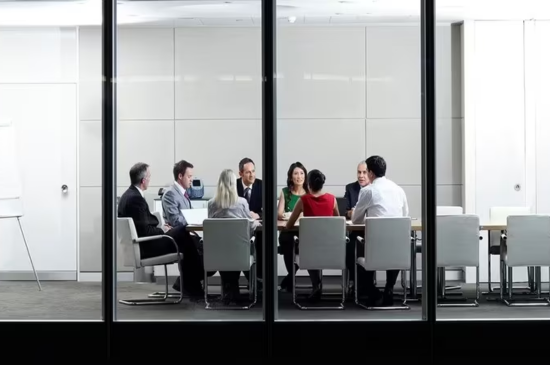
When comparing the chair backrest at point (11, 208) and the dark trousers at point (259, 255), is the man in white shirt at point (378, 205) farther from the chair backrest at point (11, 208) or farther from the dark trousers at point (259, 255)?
the chair backrest at point (11, 208)

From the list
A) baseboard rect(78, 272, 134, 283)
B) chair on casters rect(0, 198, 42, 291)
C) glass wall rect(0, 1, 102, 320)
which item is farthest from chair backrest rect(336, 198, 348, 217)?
chair on casters rect(0, 198, 42, 291)

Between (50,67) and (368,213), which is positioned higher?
(50,67)

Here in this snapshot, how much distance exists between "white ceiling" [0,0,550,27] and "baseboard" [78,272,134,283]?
2137 millimetres

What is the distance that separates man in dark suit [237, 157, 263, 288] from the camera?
25.0ft

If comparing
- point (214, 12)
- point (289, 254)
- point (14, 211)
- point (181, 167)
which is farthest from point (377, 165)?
point (14, 211)

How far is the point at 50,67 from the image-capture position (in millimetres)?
8359

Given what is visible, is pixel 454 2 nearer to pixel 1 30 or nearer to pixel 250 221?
pixel 250 221

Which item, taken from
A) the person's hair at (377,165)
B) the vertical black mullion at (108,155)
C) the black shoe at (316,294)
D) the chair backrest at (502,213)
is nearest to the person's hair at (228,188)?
the vertical black mullion at (108,155)

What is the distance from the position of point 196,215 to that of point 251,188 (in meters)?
0.60

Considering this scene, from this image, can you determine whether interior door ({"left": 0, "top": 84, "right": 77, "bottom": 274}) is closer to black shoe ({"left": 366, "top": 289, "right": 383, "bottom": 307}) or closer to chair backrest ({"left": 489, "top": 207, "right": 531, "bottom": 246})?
black shoe ({"left": 366, "top": 289, "right": 383, "bottom": 307})

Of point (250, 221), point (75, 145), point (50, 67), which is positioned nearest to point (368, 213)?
point (250, 221)

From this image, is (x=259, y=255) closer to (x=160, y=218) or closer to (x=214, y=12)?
(x=160, y=218)

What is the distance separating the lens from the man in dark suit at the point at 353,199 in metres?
7.88
